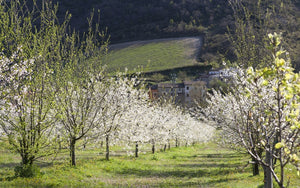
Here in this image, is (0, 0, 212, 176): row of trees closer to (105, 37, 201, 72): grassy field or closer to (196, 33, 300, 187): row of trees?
(196, 33, 300, 187): row of trees

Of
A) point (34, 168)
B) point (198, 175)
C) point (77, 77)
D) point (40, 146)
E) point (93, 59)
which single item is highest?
point (93, 59)

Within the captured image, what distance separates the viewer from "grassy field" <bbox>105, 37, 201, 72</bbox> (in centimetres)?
12581

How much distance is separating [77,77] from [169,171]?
32.2 ft

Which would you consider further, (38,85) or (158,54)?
(158,54)

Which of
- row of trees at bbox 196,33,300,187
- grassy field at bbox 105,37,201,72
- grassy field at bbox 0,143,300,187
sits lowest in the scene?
grassy field at bbox 0,143,300,187

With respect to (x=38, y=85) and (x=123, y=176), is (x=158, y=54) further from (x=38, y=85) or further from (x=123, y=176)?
(x=38, y=85)

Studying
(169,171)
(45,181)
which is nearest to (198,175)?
(169,171)

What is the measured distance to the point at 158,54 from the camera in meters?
140

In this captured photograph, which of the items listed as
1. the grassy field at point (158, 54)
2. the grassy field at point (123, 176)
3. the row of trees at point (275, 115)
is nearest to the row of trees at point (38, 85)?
the grassy field at point (123, 176)

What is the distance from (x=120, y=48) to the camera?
6260 inches

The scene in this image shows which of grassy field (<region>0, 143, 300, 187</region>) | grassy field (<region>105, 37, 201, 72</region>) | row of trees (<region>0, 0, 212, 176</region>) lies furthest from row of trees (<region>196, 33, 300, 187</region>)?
grassy field (<region>105, 37, 201, 72</region>)

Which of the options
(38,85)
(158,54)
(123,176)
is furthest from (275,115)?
(158,54)

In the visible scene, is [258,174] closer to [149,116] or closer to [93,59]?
[93,59]

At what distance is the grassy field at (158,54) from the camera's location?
126m
